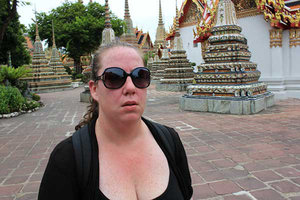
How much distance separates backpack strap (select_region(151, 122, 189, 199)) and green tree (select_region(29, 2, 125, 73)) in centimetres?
3049

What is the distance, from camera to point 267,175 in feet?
10.8

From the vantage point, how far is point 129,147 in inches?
61.1

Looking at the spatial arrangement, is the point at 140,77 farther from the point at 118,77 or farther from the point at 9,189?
the point at 9,189

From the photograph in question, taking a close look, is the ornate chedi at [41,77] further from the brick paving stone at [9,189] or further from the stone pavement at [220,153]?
the brick paving stone at [9,189]

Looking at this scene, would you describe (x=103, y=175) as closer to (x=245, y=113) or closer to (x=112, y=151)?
(x=112, y=151)

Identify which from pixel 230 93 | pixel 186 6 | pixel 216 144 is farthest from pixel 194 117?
pixel 186 6

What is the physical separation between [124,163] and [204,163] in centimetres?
254

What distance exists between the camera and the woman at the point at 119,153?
1338mm

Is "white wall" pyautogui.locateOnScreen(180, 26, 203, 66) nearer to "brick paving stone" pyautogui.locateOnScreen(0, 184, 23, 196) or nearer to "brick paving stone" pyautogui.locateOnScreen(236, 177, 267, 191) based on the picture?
"brick paving stone" pyautogui.locateOnScreen(236, 177, 267, 191)

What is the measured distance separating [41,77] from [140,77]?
20256mm

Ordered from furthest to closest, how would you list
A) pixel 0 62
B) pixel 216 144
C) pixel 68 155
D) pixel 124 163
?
pixel 0 62 → pixel 216 144 → pixel 124 163 → pixel 68 155

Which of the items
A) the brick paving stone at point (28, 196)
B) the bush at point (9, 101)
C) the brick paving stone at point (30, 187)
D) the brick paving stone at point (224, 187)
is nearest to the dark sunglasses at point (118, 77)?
the brick paving stone at point (224, 187)

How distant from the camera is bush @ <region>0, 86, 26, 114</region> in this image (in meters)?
8.61

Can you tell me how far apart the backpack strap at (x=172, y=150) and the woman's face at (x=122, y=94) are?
0.93 feet
